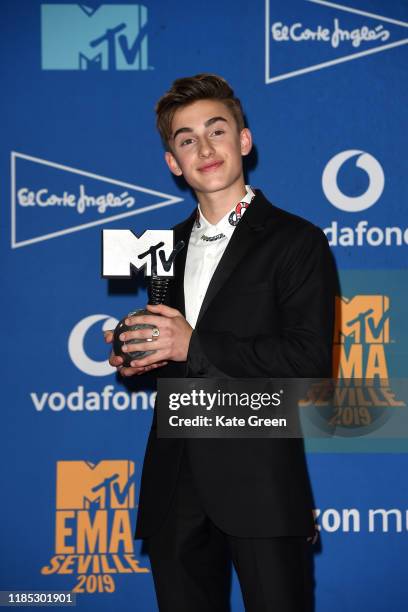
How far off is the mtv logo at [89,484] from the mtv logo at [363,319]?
3.10ft

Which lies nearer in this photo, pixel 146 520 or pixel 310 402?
pixel 146 520

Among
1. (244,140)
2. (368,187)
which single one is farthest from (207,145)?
(368,187)

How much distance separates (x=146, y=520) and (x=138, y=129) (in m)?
1.46

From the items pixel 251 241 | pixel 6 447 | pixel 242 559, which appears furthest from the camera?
pixel 6 447

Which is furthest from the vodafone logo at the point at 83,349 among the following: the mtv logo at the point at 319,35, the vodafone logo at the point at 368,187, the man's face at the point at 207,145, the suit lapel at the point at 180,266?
the mtv logo at the point at 319,35

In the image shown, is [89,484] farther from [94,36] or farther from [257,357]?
[94,36]

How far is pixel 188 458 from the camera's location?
1.74m

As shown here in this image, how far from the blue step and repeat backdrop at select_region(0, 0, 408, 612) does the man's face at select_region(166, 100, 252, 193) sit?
2.19 feet

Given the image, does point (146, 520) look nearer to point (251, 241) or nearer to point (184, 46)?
point (251, 241)

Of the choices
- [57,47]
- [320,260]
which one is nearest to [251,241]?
[320,260]

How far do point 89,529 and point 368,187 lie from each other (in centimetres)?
163

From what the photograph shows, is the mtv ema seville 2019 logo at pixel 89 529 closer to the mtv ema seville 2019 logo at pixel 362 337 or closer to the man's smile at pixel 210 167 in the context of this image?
the mtv ema seville 2019 logo at pixel 362 337

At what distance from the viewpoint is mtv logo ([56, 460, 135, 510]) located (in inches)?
105

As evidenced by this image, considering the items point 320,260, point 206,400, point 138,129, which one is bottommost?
point 206,400
